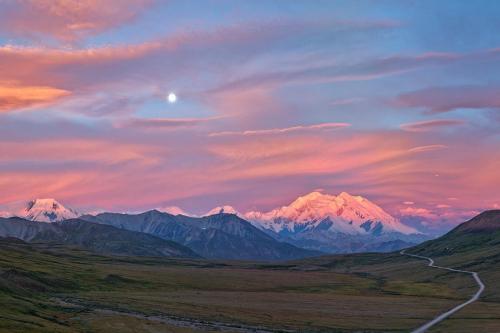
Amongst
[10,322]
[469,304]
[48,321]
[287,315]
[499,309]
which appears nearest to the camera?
[10,322]

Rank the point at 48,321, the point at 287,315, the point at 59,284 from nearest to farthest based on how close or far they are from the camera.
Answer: the point at 48,321 < the point at 287,315 < the point at 59,284

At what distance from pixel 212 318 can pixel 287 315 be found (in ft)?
71.5

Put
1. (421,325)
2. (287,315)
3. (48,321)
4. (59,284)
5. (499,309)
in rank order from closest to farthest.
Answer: (48,321) < (421,325) < (287,315) < (499,309) < (59,284)

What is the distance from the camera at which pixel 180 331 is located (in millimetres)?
109062

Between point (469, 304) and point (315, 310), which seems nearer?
point (315, 310)

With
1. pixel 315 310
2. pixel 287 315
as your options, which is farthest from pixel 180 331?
pixel 315 310

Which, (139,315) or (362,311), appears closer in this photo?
(139,315)

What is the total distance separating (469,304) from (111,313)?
4149 inches

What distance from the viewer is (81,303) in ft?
485

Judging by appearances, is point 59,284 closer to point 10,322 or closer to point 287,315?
point 287,315

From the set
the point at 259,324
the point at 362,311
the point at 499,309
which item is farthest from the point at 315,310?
the point at 499,309

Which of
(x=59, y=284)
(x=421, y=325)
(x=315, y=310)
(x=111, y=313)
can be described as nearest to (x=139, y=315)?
(x=111, y=313)

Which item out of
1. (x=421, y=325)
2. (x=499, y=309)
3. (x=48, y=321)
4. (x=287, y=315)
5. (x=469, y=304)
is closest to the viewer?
(x=48, y=321)

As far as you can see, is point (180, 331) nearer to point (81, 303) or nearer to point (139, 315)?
point (139, 315)
